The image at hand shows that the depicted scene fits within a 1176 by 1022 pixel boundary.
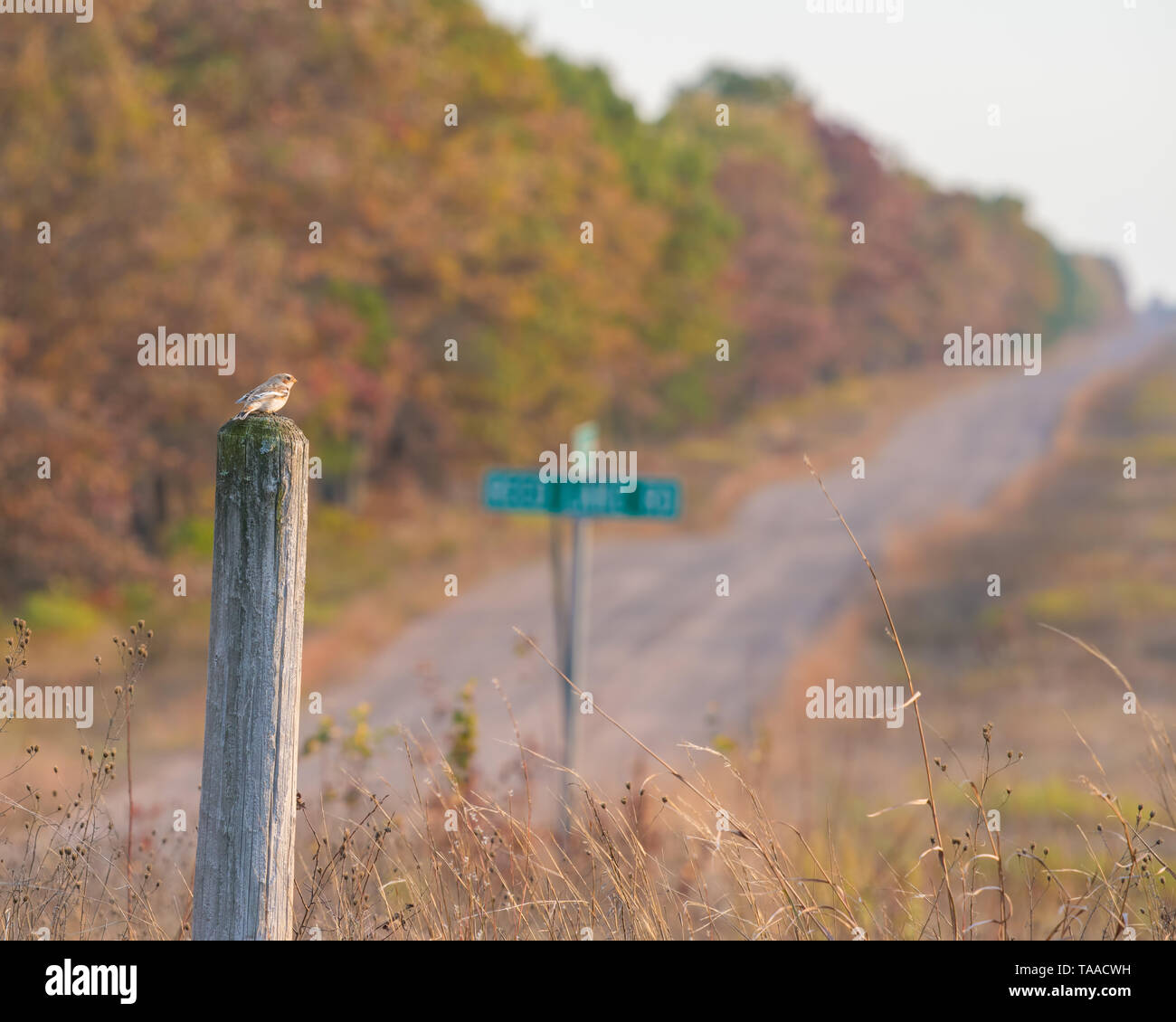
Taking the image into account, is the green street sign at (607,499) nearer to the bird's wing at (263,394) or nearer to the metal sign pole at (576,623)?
the metal sign pole at (576,623)

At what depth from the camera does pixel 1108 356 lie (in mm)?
75625

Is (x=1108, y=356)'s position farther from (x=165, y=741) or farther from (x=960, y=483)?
(x=165, y=741)

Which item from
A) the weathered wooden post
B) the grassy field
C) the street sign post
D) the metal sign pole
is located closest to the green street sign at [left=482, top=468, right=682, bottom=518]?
the street sign post

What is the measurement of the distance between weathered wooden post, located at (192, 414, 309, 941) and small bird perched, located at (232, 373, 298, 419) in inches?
8.4

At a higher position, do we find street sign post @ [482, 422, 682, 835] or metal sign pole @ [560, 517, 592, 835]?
street sign post @ [482, 422, 682, 835]

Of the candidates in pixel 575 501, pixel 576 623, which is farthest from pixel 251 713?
pixel 576 623

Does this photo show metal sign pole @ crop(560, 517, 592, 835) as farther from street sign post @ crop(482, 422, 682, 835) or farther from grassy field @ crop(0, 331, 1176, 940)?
grassy field @ crop(0, 331, 1176, 940)

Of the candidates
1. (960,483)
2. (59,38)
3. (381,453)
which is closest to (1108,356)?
(960,483)

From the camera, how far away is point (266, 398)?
8.79ft

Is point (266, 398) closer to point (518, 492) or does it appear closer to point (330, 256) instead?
point (518, 492)

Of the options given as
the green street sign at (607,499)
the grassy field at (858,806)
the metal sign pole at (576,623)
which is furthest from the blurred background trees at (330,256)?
the green street sign at (607,499)

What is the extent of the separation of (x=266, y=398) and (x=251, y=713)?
770 mm

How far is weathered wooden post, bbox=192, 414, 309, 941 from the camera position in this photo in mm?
2334

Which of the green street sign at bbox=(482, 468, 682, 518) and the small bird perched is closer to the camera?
the small bird perched
